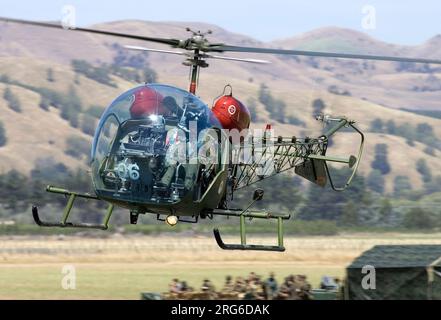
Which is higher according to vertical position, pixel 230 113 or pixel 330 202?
pixel 230 113

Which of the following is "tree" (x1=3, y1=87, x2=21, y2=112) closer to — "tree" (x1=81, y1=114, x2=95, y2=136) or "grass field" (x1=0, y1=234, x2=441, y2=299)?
"tree" (x1=81, y1=114, x2=95, y2=136)

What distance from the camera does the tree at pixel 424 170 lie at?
10338 cm

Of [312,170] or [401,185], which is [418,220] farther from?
[401,185]

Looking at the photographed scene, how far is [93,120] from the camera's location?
107375mm

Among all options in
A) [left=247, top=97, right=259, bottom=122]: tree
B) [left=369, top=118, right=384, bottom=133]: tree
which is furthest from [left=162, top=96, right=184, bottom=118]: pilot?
[left=247, top=97, right=259, bottom=122]: tree

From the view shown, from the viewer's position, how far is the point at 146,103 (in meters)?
17.3

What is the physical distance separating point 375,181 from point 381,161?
9.18 metres

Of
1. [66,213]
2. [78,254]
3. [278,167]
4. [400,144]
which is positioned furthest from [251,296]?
[400,144]

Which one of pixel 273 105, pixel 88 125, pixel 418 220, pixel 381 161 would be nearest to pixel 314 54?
pixel 418 220

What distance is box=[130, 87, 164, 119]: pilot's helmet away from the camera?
56.2ft

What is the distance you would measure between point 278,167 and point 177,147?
12.9ft

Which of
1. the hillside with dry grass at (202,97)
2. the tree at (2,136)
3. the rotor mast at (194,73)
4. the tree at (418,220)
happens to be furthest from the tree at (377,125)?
the rotor mast at (194,73)

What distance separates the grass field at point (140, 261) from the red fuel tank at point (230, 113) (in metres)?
8.81

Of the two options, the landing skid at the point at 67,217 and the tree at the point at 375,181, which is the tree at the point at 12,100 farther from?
the landing skid at the point at 67,217
